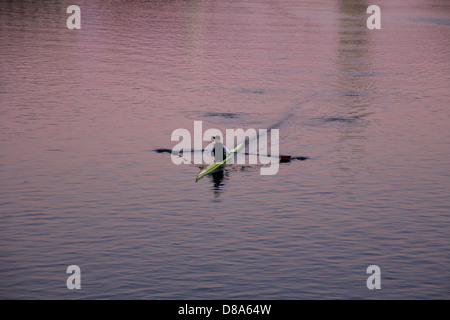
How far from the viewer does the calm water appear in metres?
36.5

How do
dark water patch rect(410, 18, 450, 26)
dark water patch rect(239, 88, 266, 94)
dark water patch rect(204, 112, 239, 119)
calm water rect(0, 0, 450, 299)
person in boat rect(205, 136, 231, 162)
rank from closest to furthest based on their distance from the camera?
calm water rect(0, 0, 450, 299) < person in boat rect(205, 136, 231, 162) < dark water patch rect(204, 112, 239, 119) < dark water patch rect(239, 88, 266, 94) < dark water patch rect(410, 18, 450, 26)

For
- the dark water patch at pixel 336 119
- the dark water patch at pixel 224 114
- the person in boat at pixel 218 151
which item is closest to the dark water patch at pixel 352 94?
the dark water patch at pixel 336 119

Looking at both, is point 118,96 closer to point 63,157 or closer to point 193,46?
point 63,157

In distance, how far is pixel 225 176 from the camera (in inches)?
2046

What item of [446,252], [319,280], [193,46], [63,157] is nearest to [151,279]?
[319,280]

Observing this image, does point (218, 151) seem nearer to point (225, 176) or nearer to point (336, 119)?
point (225, 176)

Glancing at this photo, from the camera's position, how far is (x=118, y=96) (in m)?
82.2

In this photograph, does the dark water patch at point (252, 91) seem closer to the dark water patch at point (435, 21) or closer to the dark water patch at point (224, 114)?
the dark water patch at point (224, 114)

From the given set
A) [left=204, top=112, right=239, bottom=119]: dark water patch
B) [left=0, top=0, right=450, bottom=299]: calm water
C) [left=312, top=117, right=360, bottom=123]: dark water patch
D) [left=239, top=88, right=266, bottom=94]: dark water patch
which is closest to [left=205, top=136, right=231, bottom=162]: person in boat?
[left=0, top=0, right=450, bottom=299]: calm water

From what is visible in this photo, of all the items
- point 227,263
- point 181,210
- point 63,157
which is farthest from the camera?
point 63,157

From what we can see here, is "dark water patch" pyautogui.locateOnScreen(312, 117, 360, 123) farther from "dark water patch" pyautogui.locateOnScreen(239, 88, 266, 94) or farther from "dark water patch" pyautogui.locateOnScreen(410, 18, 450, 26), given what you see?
"dark water patch" pyautogui.locateOnScreen(410, 18, 450, 26)

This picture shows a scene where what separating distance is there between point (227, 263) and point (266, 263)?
2005mm

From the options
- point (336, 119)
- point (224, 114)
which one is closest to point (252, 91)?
point (224, 114)

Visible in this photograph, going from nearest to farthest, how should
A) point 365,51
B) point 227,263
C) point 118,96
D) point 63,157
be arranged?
1. point 227,263
2. point 63,157
3. point 118,96
4. point 365,51
